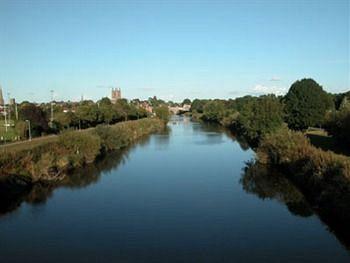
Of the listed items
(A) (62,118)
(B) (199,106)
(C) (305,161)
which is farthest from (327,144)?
(B) (199,106)

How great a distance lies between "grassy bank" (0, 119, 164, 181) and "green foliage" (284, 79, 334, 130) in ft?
69.1

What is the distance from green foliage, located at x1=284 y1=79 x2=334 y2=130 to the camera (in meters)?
47.9

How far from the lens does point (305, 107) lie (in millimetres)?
48031

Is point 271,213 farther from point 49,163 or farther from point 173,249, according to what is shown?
point 49,163

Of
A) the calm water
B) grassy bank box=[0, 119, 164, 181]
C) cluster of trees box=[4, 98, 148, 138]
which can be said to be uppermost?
cluster of trees box=[4, 98, 148, 138]

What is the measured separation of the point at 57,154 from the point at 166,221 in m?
16.3

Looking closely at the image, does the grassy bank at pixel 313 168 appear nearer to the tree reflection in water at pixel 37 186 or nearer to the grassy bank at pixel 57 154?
the tree reflection in water at pixel 37 186

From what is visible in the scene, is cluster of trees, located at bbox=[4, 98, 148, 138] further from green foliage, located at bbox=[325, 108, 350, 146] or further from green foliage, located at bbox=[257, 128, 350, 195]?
green foliage, located at bbox=[325, 108, 350, 146]

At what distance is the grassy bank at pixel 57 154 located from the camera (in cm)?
2731

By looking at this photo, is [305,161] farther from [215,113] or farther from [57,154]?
[215,113]

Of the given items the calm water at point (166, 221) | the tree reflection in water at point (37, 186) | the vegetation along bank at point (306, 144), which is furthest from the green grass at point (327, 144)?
the tree reflection in water at point (37, 186)

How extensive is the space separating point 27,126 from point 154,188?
76.9 feet

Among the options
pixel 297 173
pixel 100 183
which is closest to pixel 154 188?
pixel 100 183

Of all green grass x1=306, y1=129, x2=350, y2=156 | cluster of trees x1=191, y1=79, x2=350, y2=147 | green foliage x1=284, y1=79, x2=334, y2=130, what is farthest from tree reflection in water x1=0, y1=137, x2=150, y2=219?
green foliage x1=284, y1=79, x2=334, y2=130
